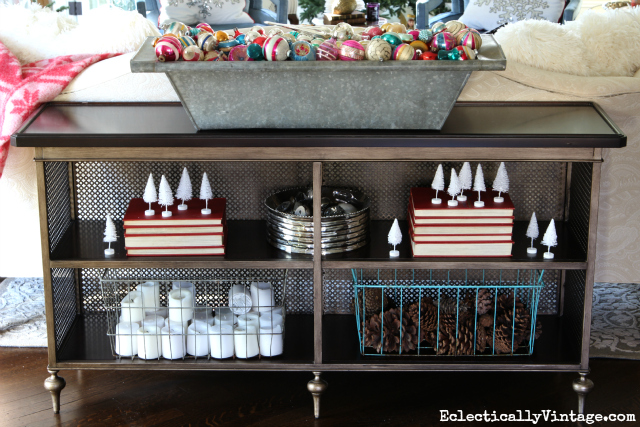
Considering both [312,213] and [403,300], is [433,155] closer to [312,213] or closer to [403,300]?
[312,213]

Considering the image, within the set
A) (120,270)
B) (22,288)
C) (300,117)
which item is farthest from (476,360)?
(22,288)

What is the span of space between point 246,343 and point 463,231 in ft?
1.93

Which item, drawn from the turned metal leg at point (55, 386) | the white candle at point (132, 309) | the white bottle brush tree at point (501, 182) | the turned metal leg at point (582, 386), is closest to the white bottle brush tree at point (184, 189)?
the white candle at point (132, 309)

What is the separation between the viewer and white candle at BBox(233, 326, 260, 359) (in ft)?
5.53

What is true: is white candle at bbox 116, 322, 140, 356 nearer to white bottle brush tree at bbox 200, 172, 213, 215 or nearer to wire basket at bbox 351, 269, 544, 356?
white bottle brush tree at bbox 200, 172, 213, 215

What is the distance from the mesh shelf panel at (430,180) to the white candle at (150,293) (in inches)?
21.0

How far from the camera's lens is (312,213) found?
1.70m

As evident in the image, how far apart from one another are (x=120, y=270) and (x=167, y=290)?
14 cm

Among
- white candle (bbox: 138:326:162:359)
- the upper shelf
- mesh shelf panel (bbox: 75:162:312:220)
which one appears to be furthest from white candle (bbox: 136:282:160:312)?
the upper shelf

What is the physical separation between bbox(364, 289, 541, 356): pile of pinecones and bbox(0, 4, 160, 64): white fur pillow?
3.43 ft

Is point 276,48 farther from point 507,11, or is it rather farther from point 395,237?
point 507,11

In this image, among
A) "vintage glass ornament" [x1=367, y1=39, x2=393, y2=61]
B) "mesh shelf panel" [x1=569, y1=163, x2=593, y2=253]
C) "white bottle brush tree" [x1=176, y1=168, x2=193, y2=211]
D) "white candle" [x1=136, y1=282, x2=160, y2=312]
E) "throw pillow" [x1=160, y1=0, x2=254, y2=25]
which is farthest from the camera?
"throw pillow" [x1=160, y1=0, x2=254, y2=25]

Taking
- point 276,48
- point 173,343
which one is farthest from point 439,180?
point 173,343

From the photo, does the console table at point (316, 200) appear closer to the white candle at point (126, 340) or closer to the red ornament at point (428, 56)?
the white candle at point (126, 340)
